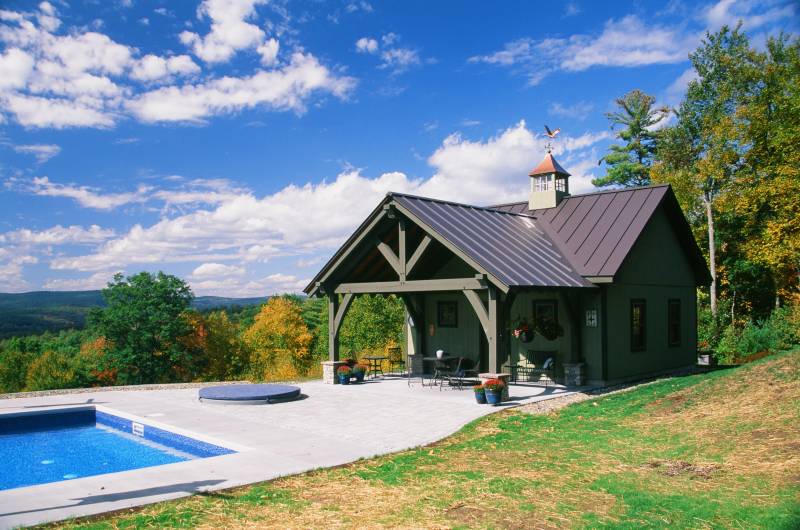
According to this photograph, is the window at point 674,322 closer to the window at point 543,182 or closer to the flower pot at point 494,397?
the window at point 543,182

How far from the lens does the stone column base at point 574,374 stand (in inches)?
598

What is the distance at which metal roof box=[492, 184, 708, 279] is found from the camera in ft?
51.9

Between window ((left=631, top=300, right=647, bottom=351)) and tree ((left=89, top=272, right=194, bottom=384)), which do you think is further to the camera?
tree ((left=89, top=272, right=194, bottom=384))

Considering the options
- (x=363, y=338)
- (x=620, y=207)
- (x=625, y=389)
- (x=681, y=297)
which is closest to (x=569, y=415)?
(x=625, y=389)

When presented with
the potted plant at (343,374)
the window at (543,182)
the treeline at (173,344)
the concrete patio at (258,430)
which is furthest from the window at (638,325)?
the treeline at (173,344)

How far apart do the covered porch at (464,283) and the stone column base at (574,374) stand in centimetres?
2

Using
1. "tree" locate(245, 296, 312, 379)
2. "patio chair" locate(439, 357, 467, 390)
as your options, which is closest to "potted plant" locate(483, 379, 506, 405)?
"patio chair" locate(439, 357, 467, 390)

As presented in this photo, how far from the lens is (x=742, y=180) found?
82.8 feet

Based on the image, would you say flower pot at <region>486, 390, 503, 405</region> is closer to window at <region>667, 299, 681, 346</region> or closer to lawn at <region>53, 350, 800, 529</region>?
lawn at <region>53, 350, 800, 529</region>

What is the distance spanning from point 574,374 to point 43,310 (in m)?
115

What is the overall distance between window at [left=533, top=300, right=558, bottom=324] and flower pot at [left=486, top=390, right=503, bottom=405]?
3652 mm

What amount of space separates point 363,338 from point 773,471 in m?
43.5

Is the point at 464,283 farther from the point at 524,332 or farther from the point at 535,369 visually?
the point at 535,369

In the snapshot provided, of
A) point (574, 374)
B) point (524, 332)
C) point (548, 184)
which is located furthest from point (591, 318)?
point (548, 184)
